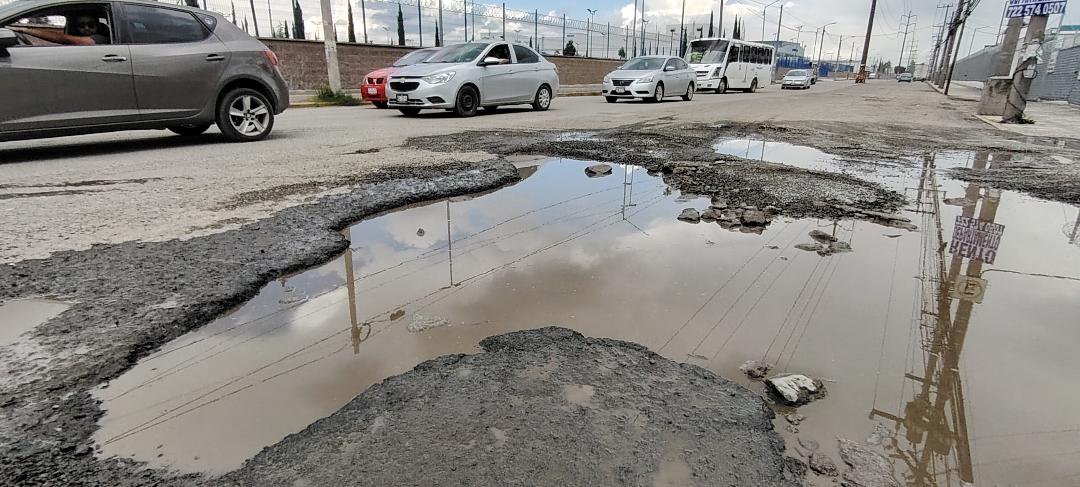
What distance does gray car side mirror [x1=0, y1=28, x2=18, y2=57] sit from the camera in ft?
16.2

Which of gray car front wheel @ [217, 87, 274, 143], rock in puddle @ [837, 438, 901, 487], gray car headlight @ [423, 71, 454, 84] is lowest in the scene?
rock in puddle @ [837, 438, 901, 487]

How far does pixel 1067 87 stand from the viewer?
68.9 feet

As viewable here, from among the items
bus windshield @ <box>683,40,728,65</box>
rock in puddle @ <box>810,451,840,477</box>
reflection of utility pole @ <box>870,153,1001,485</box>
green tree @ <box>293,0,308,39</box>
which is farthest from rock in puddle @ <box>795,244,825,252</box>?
bus windshield @ <box>683,40,728,65</box>

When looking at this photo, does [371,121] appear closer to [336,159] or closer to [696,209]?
[336,159]

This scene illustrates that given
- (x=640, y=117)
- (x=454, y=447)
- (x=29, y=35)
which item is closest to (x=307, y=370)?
(x=454, y=447)

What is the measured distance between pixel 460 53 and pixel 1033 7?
11405mm

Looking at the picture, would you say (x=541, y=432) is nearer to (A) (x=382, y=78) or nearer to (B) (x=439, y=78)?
(B) (x=439, y=78)

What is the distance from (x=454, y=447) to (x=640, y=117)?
1081cm

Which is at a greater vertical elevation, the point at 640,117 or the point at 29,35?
the point at 29,35

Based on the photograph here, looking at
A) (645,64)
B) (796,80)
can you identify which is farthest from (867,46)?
(645,64)

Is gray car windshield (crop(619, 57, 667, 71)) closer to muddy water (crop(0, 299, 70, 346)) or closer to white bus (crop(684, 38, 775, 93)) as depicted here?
white bus (crop(684, 38, 775, 93))

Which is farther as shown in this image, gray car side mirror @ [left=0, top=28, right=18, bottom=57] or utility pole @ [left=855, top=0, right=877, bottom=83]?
utility pole @ [left=855, top=0, right=877, bottom=83]

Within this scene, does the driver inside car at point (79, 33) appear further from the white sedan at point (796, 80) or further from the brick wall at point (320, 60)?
the white sedan at point (796, 80)

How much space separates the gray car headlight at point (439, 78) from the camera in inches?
402
